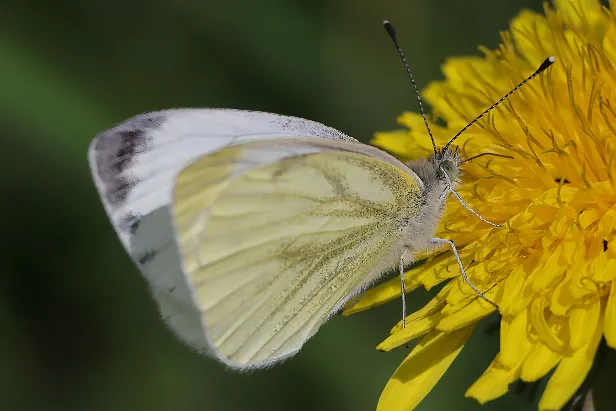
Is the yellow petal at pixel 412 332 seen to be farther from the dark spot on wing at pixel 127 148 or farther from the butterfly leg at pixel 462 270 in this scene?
the dark spot on wing at pixel 127 148

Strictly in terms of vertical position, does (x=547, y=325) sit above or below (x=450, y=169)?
below

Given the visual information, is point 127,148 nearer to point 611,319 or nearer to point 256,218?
Result: point 256,218

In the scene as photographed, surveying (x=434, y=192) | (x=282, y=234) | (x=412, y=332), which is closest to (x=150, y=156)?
(x=282, y=234)

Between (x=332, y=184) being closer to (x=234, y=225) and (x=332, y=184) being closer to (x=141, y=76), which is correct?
(x=234, y=225)

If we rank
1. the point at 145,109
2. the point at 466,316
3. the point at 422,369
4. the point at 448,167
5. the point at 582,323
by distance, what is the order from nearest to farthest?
the point at 582,323 → the point at 466,316 → the point at 422,369 → the point at 448,167 → the point at 145,109

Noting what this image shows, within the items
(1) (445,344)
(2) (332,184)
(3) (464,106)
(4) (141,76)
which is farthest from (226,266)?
(4) (141,76)

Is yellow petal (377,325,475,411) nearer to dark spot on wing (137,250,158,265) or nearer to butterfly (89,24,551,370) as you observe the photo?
butterfly (89,24,551,370)
